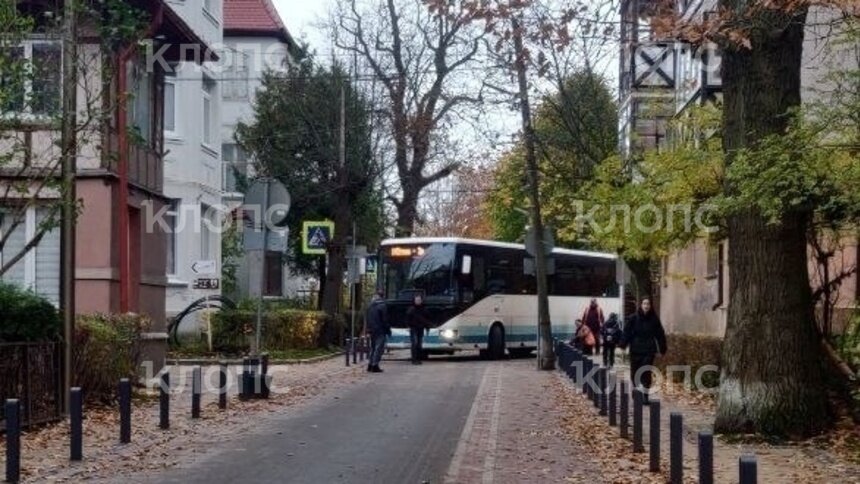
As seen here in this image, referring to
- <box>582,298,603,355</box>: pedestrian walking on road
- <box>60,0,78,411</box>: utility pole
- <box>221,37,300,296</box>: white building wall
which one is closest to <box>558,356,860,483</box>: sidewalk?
<box>60,0,78,411</box>: utility pole

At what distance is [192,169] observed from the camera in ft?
117

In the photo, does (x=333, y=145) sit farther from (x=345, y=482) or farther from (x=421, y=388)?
(x=345, y=482)

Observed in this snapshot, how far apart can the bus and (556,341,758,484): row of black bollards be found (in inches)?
336

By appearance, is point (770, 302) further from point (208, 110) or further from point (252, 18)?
point (252, 18)

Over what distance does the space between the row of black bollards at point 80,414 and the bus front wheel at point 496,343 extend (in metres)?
17.4

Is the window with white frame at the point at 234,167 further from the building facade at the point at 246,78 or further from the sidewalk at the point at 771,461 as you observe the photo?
the sidewalk at the point at 771,461

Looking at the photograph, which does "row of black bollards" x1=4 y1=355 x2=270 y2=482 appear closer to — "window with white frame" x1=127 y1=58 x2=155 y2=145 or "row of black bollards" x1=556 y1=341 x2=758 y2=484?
"row of black bollards" x1=556 y1=341 x2=758 y2=484

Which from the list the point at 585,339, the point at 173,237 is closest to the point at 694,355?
the point at 585,339

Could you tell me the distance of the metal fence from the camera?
629 inches

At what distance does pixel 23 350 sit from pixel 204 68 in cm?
2236

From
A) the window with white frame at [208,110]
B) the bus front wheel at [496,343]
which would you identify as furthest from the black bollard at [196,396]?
the bus front wheel at [496,343]

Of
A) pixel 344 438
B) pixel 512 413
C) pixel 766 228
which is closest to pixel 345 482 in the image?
pixel 344 438

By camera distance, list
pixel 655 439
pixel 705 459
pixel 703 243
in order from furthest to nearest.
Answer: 1. pixel 703 243
2. pixel 655 439
3. pixel 705 459

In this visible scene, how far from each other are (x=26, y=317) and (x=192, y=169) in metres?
18.9
